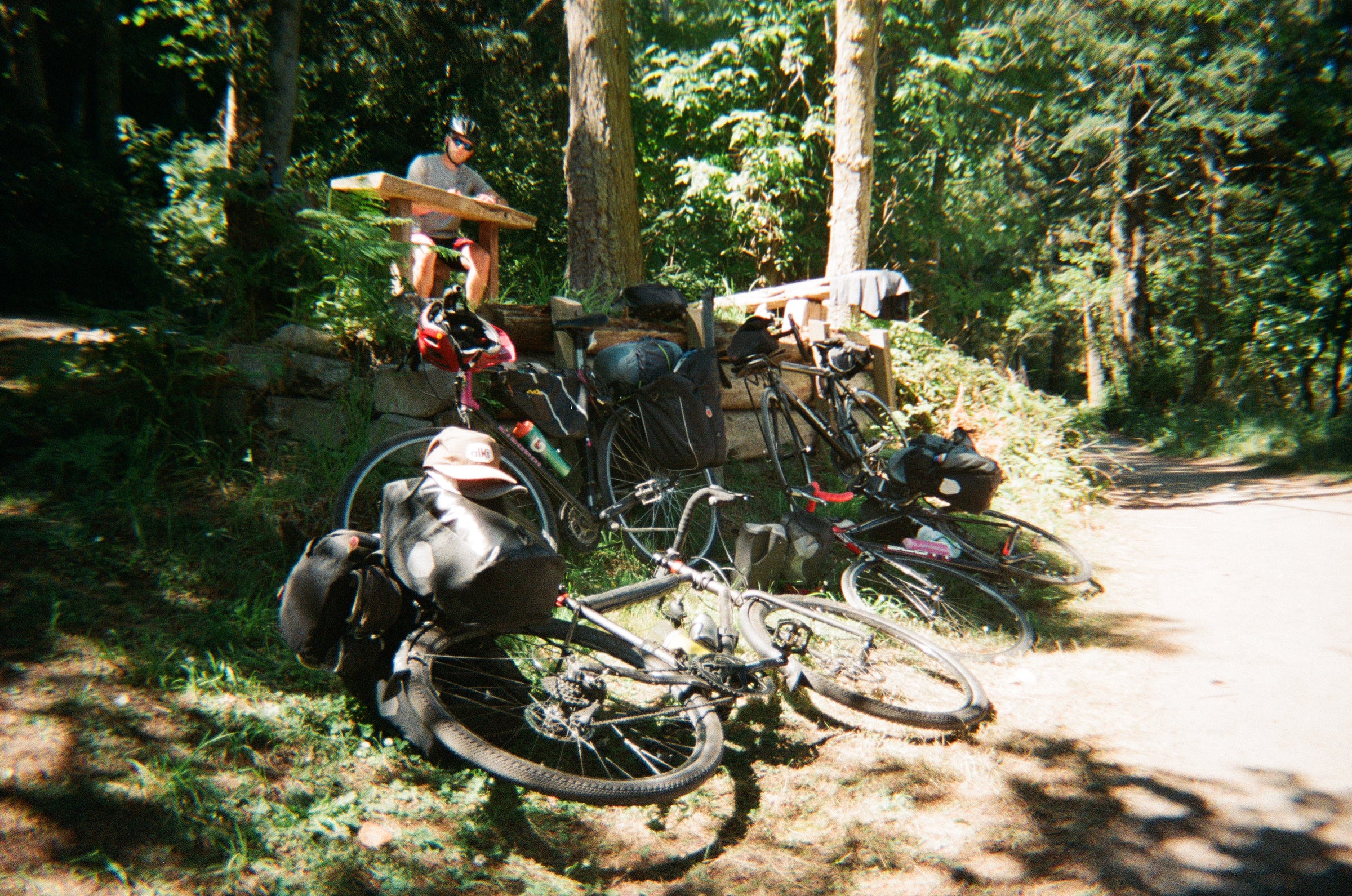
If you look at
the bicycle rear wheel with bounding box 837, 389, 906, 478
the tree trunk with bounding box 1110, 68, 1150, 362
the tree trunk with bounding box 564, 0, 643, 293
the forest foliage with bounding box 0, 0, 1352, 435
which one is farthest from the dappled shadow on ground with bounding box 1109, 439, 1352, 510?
the tree trunk with bounding box 1110, 68, 1150, 362

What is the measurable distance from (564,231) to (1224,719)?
10.9 meters

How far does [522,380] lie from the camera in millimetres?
3865

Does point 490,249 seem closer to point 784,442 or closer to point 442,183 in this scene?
point 442,183

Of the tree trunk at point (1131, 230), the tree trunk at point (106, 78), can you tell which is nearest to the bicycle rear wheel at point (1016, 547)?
the tree trunk at point (106, 78)

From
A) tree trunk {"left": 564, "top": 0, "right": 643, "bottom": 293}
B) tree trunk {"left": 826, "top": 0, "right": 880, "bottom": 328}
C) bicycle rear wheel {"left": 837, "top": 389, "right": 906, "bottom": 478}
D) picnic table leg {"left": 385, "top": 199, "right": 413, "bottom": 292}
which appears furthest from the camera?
tree trunk {"left": 826, "top": 0, "right": 880, "bottom": 328}

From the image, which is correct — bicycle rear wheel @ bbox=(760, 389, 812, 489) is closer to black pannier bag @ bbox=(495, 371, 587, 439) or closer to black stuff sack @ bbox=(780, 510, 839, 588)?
black stuff sack @ bbox=(780, 510, 839, 588)

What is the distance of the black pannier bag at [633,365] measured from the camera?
4.40m

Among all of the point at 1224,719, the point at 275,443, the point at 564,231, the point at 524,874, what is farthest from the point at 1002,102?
the point at 524,874

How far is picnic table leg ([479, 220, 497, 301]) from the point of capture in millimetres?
5105

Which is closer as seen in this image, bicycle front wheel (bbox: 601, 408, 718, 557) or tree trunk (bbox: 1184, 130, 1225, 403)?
bicycle front wheel (bbox: 601, 408, 718, 557)

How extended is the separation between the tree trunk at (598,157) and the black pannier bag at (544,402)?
2.83m

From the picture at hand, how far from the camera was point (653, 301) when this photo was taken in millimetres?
5301

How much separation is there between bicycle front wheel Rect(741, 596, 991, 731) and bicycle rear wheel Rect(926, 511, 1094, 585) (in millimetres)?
1201

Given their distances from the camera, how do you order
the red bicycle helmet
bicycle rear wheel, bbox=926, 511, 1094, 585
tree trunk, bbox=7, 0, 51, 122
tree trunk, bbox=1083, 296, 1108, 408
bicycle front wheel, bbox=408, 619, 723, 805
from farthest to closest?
1. tree trunk, bbox=1083, 296, 1108, 408
2. tree trunk, bbox=7, 0, 51, 122
3. bicycle rear wheel, bbox=926, 511, 1094, 585
4. the red bicycle helmet
5. bicycle front wheel, bbox=408, 619, 723, 805
